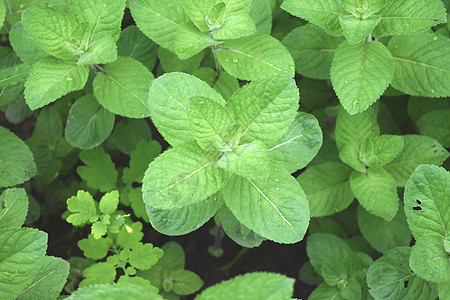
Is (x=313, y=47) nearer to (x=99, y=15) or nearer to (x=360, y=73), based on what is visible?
(x=360, y=73)

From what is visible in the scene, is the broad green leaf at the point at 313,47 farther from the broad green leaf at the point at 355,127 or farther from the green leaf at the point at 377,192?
the green leaf at the point at 377,192

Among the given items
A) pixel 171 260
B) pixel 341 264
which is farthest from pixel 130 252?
pixel 341 264

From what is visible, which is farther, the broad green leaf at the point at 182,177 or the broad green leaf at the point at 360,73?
the broad green leaf at the point at 360,73

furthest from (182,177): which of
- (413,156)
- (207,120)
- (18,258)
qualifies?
(413,156)

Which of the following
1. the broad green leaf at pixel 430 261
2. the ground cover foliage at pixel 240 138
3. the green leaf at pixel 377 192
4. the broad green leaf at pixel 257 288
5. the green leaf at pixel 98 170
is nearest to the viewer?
the broad green leaf at pixel 257 288

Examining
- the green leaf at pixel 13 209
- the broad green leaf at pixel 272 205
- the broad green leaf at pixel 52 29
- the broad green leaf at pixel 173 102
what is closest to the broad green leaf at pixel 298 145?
the broad green leaf at pixel 272 205

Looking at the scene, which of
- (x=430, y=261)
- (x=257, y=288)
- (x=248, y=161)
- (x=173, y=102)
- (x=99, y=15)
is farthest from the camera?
(x=99, y=15)

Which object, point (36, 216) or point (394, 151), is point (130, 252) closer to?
point (36, 216)
